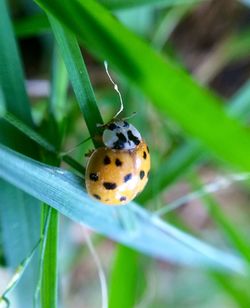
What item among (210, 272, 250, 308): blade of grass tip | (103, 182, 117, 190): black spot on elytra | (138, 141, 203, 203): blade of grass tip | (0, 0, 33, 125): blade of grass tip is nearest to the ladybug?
(103, 182, 117, 190): black spot on elytra

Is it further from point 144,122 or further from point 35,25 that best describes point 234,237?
point 35,25

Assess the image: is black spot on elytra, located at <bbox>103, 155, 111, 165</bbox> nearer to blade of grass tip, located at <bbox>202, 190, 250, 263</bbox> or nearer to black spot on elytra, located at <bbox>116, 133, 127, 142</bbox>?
black spot on elytra, located at <bbox>116, 133, 127, 142</bbox>

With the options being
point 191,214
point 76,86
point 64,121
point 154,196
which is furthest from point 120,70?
point 191,214

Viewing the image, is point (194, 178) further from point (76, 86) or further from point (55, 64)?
point (76, 86)

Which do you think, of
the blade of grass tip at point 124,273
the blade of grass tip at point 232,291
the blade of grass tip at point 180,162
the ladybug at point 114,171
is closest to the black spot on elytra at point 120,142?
the ladybug at point 114,171

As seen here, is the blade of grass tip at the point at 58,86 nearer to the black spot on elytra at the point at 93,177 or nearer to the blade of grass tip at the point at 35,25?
the blade of grass tip at the point at 35,25

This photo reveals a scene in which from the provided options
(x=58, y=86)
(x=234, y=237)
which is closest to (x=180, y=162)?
(x=234, y=237)
